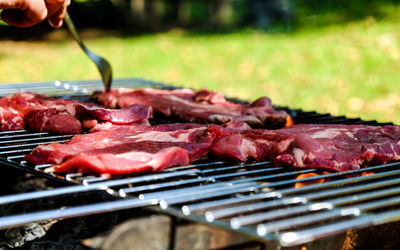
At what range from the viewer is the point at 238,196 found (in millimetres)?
3400

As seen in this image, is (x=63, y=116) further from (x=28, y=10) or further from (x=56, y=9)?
(x=56, y=9)

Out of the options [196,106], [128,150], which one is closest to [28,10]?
[128,150]

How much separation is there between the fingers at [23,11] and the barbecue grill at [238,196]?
86 centimetres

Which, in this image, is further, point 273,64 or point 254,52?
point 254,52

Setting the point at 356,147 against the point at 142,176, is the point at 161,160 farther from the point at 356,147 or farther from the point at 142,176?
the point at 356,147

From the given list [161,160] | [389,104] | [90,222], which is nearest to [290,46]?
[389,104]

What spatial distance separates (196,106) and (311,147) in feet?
5.66

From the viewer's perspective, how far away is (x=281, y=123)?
484 centimetres

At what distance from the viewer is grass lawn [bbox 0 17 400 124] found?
10.1 m

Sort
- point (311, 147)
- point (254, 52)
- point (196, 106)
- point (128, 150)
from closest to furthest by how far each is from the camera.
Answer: point (128, 150) → point (311, 147) → point (196, 106) → point (254, 52)

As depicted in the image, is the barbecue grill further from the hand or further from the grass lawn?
the grass lawn

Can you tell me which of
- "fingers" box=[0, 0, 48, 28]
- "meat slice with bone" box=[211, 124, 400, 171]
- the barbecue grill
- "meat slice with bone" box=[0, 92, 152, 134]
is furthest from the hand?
"meat slice with bone" box=[211, 124, 400, 171]

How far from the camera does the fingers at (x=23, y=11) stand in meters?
3.88

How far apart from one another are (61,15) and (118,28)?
1742 centimetres
